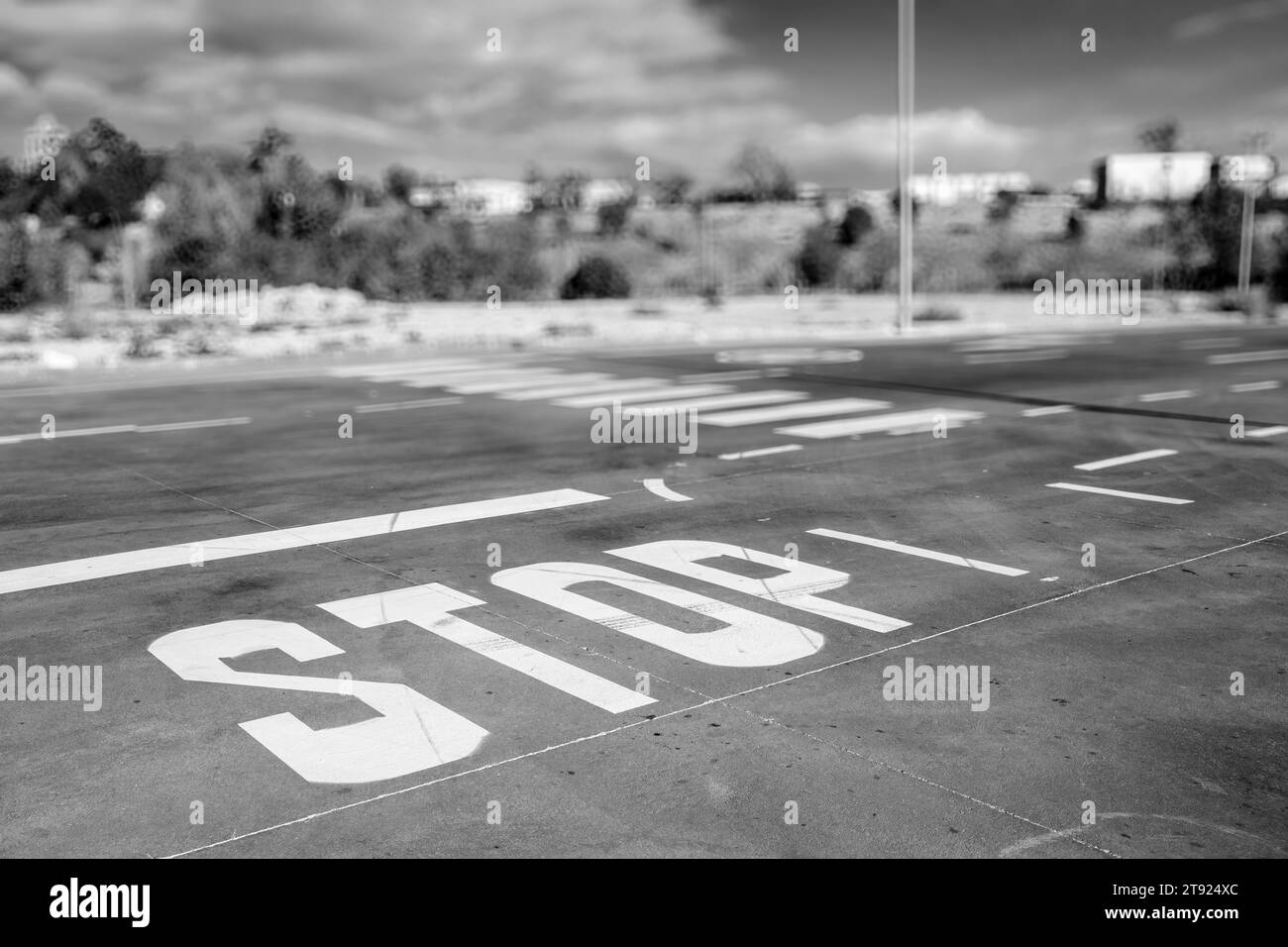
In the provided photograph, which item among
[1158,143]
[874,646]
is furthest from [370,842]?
[1158,143]

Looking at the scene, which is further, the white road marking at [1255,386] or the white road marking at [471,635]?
the white road marking at [1255,386]

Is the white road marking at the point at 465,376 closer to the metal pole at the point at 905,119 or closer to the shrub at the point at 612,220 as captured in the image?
the metal pole at the point at 905,119

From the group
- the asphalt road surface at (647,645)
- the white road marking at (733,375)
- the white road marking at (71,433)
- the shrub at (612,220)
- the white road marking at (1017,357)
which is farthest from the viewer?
the shrub at (612,220)

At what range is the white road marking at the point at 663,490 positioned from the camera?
32.3ft

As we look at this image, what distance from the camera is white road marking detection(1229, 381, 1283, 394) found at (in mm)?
17891

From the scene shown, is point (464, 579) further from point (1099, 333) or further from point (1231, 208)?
point (1231, 208)

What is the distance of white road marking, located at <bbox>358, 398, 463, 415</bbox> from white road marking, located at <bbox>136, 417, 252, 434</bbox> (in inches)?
61.9

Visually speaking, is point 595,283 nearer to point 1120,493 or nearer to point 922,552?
point 1120,493

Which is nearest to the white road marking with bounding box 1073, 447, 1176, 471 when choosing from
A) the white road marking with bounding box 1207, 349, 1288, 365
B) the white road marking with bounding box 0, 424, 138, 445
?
the white road marking with bounding box 0, 424, 138, 445

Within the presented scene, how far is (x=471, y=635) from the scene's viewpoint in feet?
20.7

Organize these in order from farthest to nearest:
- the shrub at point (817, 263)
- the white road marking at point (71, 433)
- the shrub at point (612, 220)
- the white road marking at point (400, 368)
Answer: the shrub at point (612, 220) < the shrub at point (817, 263) < the white road marking at point (400, 368) < the white road marking at point (71, 433)

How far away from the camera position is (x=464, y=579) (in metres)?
7.42

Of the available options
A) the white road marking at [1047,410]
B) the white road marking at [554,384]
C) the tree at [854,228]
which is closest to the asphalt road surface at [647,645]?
the white road marking at [1047,410]

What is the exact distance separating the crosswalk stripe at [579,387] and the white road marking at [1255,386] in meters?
8.71
